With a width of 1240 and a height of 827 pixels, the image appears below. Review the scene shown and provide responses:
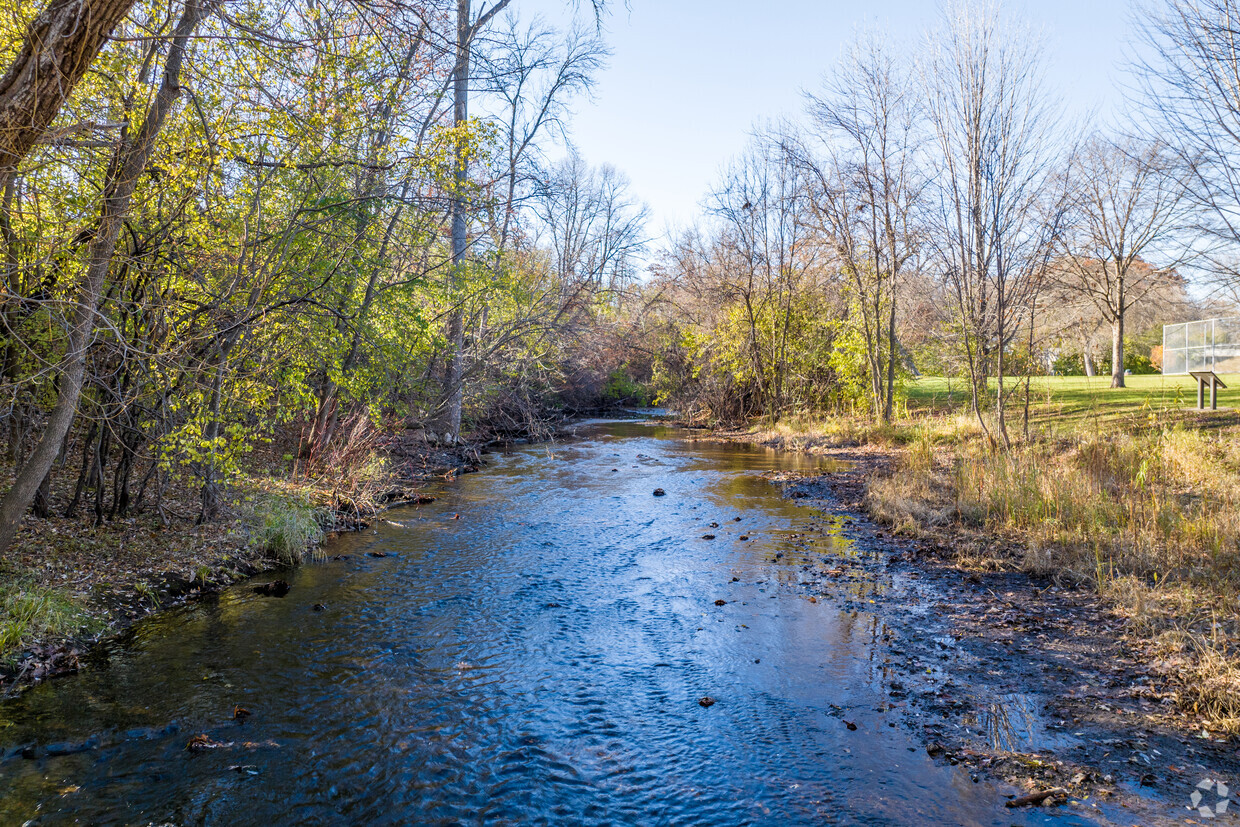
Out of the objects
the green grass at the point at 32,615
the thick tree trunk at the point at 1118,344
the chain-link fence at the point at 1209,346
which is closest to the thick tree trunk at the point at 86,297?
the green grass at the point at 32,615

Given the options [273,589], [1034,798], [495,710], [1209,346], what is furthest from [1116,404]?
[273,589]

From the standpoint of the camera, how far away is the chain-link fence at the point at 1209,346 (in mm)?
20766

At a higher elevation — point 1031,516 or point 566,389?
point 566,389

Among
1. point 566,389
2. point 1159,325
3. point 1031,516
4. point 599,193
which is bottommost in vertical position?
point 1031,516

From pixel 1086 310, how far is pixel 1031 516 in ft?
100

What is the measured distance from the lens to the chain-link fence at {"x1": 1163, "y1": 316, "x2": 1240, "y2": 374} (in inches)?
818

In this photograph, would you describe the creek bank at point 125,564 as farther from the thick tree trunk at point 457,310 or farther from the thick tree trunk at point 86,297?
the thick tree trunk at point 457,310

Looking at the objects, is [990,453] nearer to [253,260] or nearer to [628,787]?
[628,787]

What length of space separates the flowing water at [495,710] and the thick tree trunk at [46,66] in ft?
12.6

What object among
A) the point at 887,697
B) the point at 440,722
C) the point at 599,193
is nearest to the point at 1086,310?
the point at 599,193

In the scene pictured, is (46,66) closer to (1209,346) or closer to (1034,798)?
(1034,798)

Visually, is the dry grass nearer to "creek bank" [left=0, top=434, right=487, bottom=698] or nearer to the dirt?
the dirt

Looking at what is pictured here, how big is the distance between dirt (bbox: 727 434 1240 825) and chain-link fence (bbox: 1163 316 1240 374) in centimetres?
1816

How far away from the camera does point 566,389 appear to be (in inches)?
1236
